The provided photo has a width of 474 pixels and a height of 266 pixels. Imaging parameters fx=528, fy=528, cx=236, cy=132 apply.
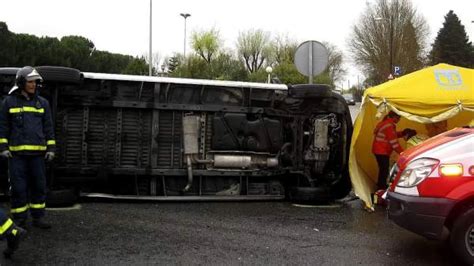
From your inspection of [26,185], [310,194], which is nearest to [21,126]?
[26,185]

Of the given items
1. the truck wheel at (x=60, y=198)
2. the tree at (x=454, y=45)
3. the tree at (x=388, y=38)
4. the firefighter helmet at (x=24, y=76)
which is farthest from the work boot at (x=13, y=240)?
the tree at (x=454, y=45)

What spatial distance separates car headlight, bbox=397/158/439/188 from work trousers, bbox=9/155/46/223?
4054mm

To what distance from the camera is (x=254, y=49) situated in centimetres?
6400

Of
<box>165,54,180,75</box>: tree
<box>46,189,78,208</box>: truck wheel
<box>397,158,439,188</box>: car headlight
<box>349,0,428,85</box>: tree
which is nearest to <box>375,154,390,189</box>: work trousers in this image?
<box>397,158,439,188</box>: car headlight

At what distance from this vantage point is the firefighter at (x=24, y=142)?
235 inches

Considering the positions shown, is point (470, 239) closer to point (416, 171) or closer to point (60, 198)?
point (416, 171)

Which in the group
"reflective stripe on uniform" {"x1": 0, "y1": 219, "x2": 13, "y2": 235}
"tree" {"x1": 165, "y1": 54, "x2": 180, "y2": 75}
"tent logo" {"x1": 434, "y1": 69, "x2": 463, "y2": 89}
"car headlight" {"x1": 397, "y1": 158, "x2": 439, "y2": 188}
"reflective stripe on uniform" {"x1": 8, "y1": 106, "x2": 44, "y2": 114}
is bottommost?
"reflective stripe on uniform" {"x1": 0, "y1": 219, "x2": 13, "y2": 235}

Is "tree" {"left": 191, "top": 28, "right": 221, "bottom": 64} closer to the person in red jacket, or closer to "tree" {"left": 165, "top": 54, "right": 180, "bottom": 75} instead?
"tree" {"left": 165, "top": 54, "right": 180, "bottom": 75}

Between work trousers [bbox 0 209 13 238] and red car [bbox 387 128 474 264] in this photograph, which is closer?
work trousers [bbox 0 209 13 238]

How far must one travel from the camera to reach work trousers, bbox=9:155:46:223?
5980 mm

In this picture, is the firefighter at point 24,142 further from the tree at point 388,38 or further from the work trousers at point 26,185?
the tree at point 388,38

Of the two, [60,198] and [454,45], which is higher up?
[454,45]

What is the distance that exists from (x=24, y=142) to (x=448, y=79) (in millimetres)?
6179

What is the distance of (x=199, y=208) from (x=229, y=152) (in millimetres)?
1004
